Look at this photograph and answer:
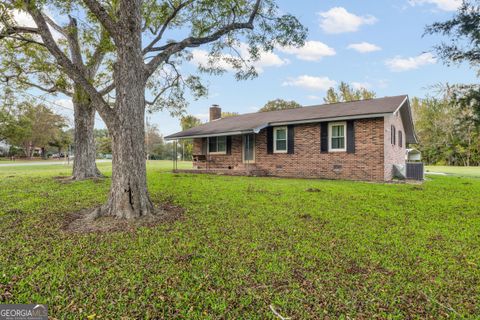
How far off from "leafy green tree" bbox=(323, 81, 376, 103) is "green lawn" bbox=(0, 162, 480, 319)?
111 feet

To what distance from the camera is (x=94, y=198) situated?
6.95 metres

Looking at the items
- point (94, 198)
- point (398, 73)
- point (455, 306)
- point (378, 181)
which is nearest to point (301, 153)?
point (378, 181)

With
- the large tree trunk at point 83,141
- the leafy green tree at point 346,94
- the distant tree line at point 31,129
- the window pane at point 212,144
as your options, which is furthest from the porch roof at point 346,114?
the distant tree line at point 31,129

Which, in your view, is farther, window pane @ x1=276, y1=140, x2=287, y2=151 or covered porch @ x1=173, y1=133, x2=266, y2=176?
covered porch @ x1=173, y1=133, x2=266, y2=176

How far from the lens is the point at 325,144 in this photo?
12961mm

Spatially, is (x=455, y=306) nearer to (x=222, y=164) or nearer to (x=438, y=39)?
(x=438, y=39)

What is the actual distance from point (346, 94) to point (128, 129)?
121 ft

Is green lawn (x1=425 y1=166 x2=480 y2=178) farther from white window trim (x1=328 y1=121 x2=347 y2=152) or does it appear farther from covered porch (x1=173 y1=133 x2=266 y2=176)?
covered porch (x1=173 y1=133 x2=266 y2=176)

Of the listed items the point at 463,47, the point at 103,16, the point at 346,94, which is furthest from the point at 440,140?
the point at 103,16

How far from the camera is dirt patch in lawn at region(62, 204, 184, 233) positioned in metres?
4.42

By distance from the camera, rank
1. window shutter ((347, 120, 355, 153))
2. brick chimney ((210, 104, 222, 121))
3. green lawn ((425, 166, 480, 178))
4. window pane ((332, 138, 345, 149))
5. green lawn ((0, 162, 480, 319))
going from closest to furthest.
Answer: green lawn ((0, 162, 480, 319)) → window shutter ((347, 120, 355, 153)) → window pane ((332, 138, 345, 149)) → green lawn ((425, 166, 480, 178)) → brick chimney ((210, 104, 222, 121))

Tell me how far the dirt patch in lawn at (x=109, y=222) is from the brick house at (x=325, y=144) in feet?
30.0

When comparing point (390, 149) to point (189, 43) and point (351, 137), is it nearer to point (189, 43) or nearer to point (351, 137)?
point (351, 137)

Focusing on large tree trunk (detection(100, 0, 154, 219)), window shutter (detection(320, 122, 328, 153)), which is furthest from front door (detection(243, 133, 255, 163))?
large tree trunk (detection(100, 0, 154, 219))
